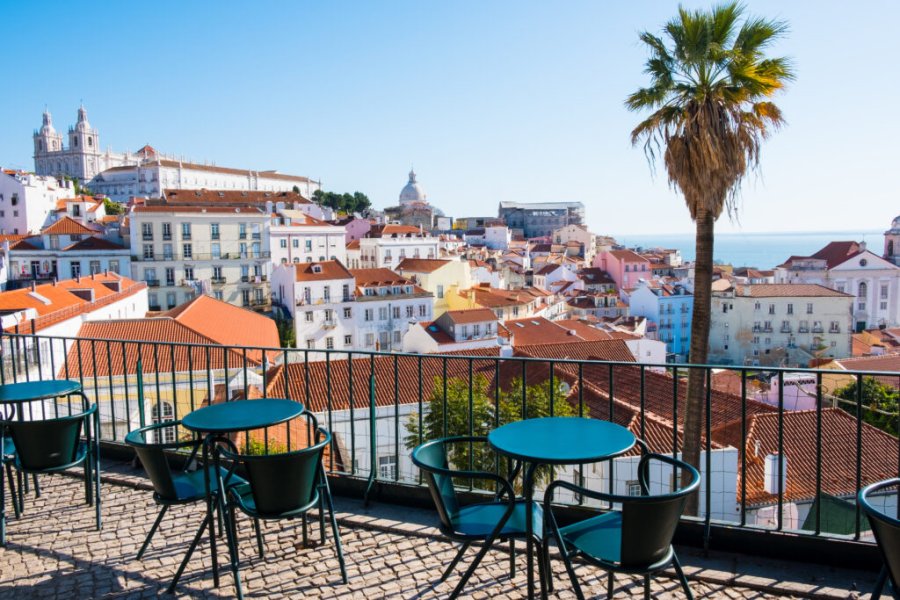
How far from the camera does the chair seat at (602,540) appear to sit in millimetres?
3395

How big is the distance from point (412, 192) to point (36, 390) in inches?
5860

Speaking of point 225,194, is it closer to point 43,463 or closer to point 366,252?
point 366,252

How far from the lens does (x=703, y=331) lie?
15211 millimetres

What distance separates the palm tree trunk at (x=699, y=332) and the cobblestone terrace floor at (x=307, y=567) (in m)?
10.7

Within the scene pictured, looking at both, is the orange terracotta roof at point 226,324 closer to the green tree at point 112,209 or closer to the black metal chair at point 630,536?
the black metal chair at point 630,536

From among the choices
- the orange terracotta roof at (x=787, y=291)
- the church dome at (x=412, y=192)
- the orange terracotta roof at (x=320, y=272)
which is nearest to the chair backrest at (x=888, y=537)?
the orange terracotta roof at (x=320, y=272)

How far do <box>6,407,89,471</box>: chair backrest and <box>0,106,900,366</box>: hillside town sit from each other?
61.9ft

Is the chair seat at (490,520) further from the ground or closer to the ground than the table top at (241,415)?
closer to the ground

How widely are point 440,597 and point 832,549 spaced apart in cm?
246

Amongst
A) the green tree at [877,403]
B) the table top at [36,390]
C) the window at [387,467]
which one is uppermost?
the table top at [36,390]

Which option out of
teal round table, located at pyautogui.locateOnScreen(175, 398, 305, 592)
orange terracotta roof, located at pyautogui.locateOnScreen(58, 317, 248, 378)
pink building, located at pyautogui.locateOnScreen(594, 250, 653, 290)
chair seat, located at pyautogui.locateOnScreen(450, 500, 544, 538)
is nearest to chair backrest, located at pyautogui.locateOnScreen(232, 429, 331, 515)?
teal round table, located at pyautogui.locateOnScreen(175, 398, 305, 592)

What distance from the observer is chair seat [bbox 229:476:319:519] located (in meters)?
4.08

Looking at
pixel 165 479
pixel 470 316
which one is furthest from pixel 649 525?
pixel 470 316

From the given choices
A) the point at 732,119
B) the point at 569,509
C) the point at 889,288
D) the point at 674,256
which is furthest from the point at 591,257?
the point at 569,509
